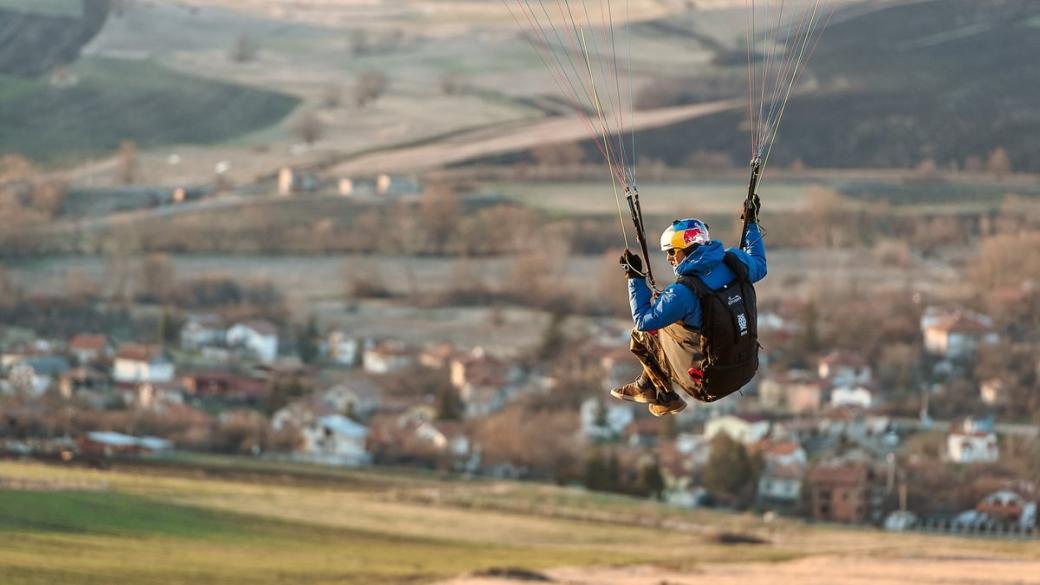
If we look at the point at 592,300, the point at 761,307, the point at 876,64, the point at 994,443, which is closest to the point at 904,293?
the point at 761,307

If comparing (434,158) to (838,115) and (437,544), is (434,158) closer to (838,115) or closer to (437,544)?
(838,115)

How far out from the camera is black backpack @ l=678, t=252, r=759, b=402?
61.8 ft

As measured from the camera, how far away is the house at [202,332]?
81.6 metres

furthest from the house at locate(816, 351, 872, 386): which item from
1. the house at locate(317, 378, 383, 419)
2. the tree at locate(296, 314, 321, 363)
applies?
the tree at locate(296, 314, 321, 363)

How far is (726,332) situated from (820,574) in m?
25.2

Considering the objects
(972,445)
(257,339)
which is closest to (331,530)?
(972,445)

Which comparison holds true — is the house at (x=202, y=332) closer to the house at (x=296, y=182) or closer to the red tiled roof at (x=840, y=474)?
the house at (x=296, y=182)

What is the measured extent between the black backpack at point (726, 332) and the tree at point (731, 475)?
43.1 metres

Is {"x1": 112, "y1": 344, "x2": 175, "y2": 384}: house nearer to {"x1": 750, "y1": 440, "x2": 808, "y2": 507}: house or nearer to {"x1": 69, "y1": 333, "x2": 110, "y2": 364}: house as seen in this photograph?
{"x1": 69, "y1": 333, "x2": 110, "y2": 364}: house

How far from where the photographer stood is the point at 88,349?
77188 mm

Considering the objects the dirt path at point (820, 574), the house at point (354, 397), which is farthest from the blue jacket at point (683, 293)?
the house at point (354, 397)

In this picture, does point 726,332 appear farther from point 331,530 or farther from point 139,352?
point 139,352

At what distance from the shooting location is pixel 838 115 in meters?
120

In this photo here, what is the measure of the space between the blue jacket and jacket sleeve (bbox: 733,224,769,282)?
0.07 feet
